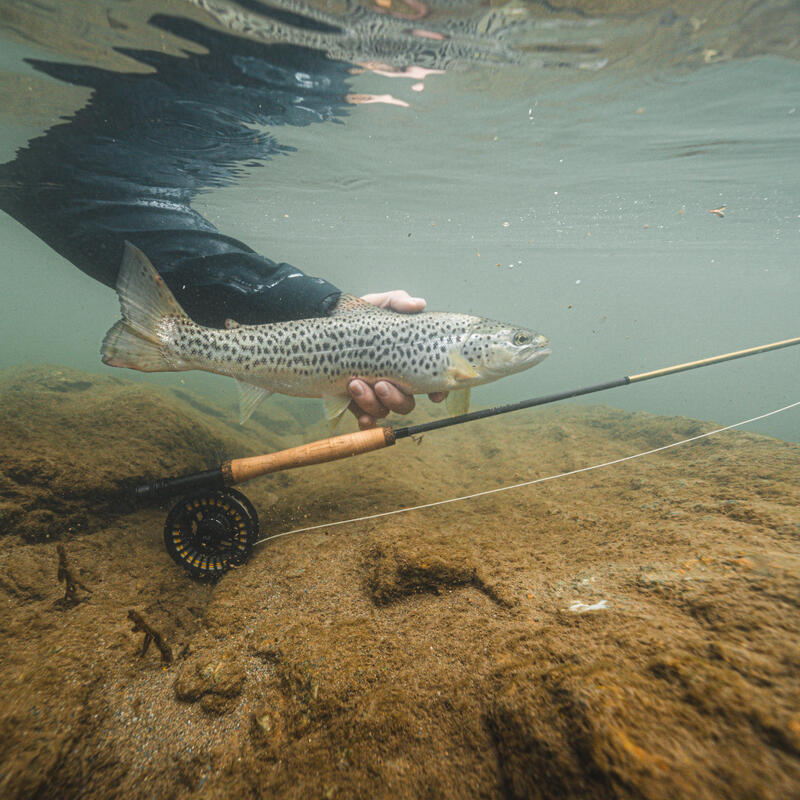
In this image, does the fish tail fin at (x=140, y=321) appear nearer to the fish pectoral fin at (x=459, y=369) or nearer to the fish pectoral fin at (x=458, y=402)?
the fish pectoral fin at (x=459, y=369)

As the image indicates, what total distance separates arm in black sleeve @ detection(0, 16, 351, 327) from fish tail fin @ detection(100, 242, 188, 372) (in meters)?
1.10

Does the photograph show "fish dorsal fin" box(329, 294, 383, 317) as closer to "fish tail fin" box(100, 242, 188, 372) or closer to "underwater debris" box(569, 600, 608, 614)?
"fish tail fin" box(100, 242, 188, 372)

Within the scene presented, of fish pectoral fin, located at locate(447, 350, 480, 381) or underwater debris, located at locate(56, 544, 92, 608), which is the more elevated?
fish pectoral fin, located at locate(447, 350, 480, 381)

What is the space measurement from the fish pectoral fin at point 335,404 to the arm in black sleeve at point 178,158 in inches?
48.7

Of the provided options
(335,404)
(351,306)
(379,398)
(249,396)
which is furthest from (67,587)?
(351,306)

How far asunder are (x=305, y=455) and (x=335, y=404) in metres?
0.84

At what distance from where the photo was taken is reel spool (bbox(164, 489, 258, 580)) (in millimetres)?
2877

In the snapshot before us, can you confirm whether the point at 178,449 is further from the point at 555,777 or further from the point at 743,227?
the point at 743,227

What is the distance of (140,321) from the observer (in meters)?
3.38

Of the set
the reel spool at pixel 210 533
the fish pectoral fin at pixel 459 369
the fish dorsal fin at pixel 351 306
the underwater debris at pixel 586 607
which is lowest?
the reel spool at pixel 210 533

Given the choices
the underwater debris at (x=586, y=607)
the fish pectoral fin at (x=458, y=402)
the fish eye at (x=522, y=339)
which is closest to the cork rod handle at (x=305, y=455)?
Answer: the fish pectoral fin at (x=458, y=402)

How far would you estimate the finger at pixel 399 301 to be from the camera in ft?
14.7

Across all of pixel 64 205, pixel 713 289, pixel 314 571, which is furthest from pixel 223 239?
pixel 713 289

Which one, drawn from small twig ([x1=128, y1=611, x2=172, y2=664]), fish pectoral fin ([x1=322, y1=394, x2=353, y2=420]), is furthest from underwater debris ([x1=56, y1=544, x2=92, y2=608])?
fish pectoral fin ([x1=322, y1=394, x2=353, y2=420])
